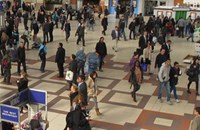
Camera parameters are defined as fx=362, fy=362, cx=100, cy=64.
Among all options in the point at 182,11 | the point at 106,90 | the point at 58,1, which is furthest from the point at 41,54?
the point at 58,1

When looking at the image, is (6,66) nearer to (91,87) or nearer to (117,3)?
(91,87)

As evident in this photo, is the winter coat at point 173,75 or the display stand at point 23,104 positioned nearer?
the display stand at point 23,104

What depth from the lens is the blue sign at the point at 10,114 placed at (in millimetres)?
6945

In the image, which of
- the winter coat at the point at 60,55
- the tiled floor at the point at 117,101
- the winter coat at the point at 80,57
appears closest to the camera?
the tiled floor at the point at 117,101

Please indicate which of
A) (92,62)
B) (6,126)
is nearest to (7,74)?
(92,62)

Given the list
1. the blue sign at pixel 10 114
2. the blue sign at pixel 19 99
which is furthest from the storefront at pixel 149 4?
the blue sign at pixel 10 114

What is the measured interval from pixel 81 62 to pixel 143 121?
4.15m

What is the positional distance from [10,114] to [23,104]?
3.25 feet

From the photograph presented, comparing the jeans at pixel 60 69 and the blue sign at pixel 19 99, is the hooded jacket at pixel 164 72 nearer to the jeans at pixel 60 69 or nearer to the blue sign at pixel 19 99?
the jeans at pixel 60 69

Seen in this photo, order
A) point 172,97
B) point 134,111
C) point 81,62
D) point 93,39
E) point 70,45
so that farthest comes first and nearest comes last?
point 93,39
point 70,45
point 81,62
point 172,97
point 134,111

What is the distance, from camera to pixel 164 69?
11.7 metres

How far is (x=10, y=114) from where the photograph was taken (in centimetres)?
702

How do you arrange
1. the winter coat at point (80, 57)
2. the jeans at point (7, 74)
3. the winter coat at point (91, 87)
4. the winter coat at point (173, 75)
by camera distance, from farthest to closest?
the winter coat at point (80, 57) < the jeans at point (7, 74) < the winter coat at point (173, 75) < the winter coat at point (91, 87)

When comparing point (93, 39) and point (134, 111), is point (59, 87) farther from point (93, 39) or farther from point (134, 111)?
point (93, 39)
